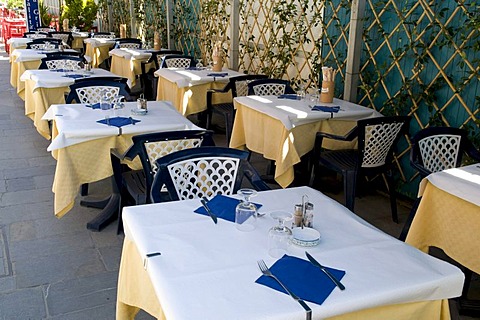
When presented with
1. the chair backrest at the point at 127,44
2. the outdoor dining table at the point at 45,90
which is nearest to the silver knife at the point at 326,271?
the outdoor dining table at the point at 45,90

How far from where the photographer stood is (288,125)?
3.04 metres

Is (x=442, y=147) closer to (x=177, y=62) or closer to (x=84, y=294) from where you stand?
(x=84, y=294)

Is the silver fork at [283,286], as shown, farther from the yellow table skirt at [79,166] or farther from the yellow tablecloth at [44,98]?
the yellow tablecloth at [44,98]

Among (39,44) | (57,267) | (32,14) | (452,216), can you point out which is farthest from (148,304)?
(32,14)

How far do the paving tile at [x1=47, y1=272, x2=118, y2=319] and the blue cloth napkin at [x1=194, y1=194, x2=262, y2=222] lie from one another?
28.8 inches

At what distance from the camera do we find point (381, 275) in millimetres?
1286

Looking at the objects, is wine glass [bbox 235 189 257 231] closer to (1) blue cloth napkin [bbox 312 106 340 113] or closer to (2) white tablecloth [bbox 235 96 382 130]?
(2) white tablecloth [bbox 235 96 382 130]

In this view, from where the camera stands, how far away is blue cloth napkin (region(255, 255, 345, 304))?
1.20 metres

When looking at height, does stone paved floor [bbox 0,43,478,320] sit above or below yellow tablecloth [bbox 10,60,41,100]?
below

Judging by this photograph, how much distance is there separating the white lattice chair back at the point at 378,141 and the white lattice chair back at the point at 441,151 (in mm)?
368

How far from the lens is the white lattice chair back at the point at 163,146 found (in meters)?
2.38

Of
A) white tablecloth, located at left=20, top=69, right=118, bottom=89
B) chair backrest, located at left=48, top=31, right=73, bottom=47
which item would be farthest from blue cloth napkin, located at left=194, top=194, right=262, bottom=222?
chair backrest, located at left=48, top=31, right=73, bottom=47

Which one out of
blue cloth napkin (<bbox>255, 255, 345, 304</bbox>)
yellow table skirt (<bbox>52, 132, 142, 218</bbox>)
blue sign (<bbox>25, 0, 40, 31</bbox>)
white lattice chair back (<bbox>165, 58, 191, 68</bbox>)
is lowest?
yellow table skirt (<bbox>52, 132, 142, 218</bbox>)

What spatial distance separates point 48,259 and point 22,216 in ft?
2.02
